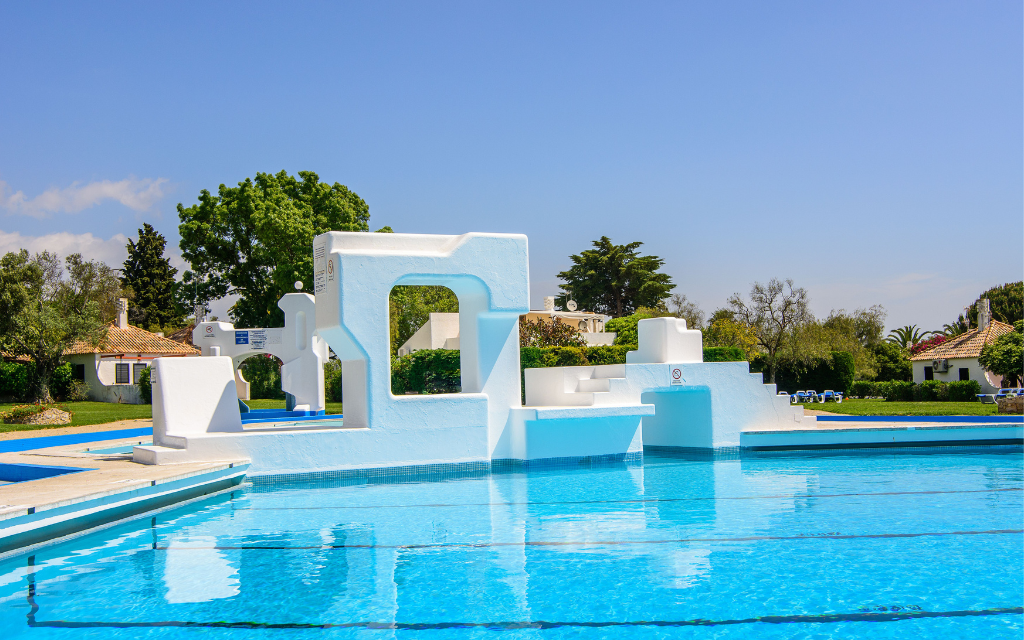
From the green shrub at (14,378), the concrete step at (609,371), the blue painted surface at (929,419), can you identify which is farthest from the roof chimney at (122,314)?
the blue painted surface at (929,419)

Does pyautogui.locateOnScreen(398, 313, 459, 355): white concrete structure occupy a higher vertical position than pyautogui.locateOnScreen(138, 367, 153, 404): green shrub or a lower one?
higher

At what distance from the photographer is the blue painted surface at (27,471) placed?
39.8 ft

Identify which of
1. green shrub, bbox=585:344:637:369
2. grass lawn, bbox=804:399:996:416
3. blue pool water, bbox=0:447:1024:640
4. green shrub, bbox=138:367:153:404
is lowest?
grass lawn, bbox=804:399:996:416

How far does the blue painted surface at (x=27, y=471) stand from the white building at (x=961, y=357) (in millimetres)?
39788

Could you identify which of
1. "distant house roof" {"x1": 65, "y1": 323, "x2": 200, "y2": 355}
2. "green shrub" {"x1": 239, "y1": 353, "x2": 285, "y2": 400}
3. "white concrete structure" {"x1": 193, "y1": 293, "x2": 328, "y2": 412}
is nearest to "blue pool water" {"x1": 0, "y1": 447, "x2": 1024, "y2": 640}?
"white concrete structure" {"x1": 193, "y1": 293, "x2": 328, "y2": 412}

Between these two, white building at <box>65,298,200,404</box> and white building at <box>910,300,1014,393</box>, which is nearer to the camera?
white building at <box>65,298,200,404</box>

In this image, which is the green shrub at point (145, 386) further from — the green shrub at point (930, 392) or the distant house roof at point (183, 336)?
the green shrub at point (930, 392)

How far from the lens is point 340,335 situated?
14.0 m

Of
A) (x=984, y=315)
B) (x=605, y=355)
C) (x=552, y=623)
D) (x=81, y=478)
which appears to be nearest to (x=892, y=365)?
(x=984, y=315)

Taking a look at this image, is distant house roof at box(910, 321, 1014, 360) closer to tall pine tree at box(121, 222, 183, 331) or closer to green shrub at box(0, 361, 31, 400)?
green shrub at box(0, 361, 31, 400)

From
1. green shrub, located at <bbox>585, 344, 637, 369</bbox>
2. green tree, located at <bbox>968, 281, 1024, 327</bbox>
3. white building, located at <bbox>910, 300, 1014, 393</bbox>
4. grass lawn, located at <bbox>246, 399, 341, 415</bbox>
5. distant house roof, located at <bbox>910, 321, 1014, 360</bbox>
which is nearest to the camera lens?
green shrub, located at <bbox>585, 344, 637, 369</bbox>

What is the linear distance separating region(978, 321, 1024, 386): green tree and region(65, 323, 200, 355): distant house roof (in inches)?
1387

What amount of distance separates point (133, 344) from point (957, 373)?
1671 inches

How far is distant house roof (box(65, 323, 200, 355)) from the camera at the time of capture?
3822 centimetres
